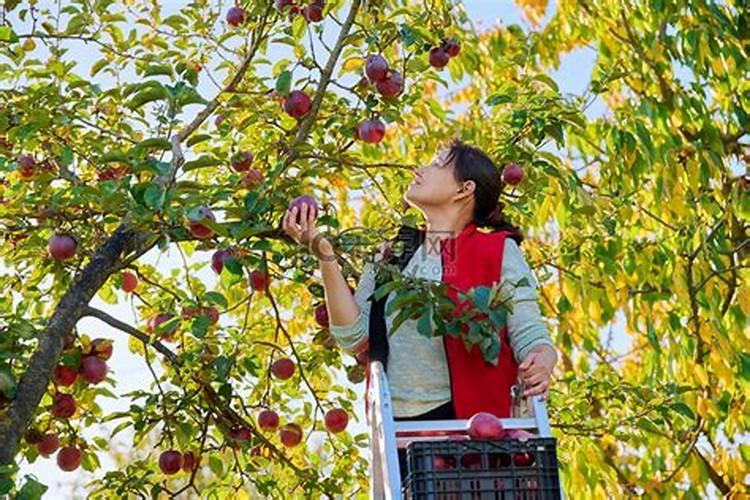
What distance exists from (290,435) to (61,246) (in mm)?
790

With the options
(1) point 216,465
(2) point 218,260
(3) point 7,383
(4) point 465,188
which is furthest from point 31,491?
(4) point 465,188

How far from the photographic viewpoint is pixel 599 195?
3.96 meters

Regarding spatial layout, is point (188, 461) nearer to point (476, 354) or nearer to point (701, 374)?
point (476, 354)

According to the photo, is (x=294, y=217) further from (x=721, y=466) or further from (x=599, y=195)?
(x=721, y=466)

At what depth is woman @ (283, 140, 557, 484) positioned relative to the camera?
2.46 meters

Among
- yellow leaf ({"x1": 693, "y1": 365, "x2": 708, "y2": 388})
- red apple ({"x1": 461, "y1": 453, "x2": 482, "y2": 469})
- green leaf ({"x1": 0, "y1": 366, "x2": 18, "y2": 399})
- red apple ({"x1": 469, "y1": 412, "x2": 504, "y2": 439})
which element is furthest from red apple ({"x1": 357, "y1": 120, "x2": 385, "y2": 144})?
yellow leaf ({"x1": 693, "y1": 365, "x2": 708, "y2": 388})

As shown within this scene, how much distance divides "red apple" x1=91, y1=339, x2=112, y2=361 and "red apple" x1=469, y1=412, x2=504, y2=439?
1123mm

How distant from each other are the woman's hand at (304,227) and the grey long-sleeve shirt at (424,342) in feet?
0.54

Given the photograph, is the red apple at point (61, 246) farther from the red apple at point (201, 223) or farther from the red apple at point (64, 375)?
the red apple at point (201, 223)

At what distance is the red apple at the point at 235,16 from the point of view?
331cm

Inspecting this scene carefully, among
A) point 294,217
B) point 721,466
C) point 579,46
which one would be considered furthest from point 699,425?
point 294,217

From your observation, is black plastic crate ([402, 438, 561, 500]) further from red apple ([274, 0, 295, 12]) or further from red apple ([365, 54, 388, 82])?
red apple ([274, 0, 295, 12])

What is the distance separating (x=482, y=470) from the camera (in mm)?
2018

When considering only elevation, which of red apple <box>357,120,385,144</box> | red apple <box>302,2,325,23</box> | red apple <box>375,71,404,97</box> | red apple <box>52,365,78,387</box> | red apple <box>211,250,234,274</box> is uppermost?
red apple <box>302,2,325,23</box>
